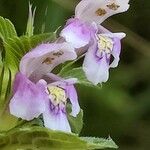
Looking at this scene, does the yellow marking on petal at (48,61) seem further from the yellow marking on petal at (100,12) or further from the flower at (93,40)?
the yellow marking on petal at (100,12)

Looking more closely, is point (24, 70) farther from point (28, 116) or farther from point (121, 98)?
point (121, 98)

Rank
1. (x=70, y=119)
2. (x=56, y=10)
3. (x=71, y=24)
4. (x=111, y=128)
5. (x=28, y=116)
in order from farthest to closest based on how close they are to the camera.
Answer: (x=111, y=128), (x=56, y=10), (x=70, y=119), (x=71, y=24), (x=28, y=116)

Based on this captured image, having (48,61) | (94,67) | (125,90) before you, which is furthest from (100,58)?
(125,90)

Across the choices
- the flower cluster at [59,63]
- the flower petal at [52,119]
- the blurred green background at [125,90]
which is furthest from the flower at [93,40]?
the blurred green background at [125,90]

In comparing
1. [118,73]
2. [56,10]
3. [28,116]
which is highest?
A: [28,116]

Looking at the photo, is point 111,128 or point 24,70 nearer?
point 24,70

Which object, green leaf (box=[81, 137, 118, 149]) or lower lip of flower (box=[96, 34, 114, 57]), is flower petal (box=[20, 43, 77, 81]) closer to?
lower lip of flower (box=[96, 34, 114, 57])

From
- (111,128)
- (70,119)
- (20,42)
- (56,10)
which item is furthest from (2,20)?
(111,128)
